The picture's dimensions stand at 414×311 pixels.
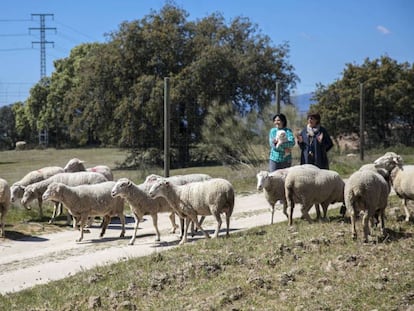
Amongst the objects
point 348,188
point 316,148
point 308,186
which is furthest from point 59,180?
point 348,188

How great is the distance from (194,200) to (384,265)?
161 inches

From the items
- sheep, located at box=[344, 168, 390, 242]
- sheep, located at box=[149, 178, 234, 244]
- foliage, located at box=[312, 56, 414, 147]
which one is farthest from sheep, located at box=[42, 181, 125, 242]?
foliage, located at box=[312, 56, 414, 147]

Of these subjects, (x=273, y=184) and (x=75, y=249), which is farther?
(x=273, y=184)

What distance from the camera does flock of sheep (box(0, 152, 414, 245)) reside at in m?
9.62

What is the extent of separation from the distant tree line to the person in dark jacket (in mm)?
15797

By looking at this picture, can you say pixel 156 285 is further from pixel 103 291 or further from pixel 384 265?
pixel 384 265

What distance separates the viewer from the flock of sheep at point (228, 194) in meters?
9.62

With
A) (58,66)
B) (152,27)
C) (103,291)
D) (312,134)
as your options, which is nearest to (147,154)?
(152,27)

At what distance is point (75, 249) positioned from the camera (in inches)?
454

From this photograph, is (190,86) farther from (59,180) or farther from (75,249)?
(75,249)

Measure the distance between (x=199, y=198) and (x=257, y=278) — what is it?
3.58 meters

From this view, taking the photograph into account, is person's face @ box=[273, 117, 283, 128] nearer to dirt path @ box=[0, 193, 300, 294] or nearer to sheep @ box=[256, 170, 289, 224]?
sheep @ box=[256, 170, 289, 224]

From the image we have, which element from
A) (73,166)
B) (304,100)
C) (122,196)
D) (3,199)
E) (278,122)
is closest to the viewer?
(122,196)

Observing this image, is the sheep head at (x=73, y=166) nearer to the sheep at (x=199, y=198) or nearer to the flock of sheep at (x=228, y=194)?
the flock of sheep at (x=228, y=194)
